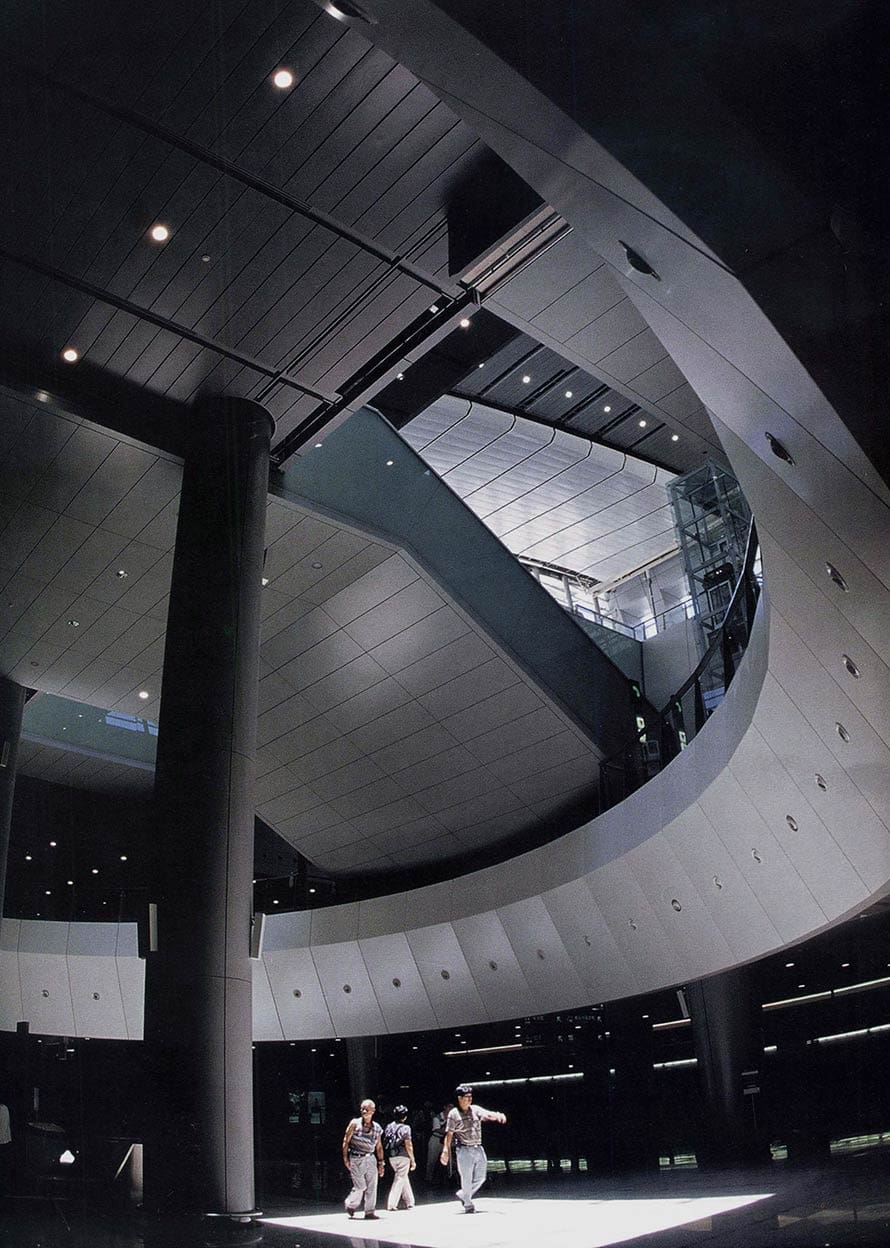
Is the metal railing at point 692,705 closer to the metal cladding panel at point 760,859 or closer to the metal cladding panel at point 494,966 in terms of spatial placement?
the metal cladding panel at point 760,859

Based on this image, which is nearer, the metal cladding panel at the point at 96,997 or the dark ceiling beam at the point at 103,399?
the dark ceiling beam at the point at 103,399

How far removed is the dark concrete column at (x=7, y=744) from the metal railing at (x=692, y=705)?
11084mm

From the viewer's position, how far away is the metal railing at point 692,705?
10.9 metres

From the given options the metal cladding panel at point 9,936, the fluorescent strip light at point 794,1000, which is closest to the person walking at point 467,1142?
the fluorescent strip light at point 794,1000

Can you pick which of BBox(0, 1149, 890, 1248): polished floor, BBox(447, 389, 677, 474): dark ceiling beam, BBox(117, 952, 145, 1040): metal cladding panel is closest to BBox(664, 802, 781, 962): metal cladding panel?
BBox(0, 1149, 890, 1248): polished floor

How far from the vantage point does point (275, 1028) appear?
22781 millimetres

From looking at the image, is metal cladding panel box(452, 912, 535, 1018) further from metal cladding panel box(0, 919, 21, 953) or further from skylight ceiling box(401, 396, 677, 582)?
metal cladding panel box(0, 919, 21, 953)

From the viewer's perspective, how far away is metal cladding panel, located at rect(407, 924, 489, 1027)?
19422 mm

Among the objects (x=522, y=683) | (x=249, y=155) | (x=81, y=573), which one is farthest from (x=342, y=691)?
(x=249, y=155)

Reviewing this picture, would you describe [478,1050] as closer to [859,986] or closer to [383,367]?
[859,986]

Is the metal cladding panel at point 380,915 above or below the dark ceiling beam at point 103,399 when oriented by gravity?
below

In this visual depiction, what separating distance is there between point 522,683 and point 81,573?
741 cm

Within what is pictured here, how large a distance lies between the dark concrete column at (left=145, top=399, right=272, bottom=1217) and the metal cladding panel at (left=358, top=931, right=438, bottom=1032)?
33.4 feet

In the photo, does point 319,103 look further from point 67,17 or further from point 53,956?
point 53,956
